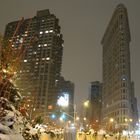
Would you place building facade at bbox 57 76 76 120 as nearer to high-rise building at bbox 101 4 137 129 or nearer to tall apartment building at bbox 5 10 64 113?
tall apartment building at bbox 5 10 64 113

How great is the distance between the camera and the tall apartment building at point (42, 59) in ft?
465

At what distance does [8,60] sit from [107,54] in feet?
501

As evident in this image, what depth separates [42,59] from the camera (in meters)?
155

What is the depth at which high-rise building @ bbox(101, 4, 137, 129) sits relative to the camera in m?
129

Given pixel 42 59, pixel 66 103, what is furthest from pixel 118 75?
pixel 66 103

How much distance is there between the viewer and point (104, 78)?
562 feet

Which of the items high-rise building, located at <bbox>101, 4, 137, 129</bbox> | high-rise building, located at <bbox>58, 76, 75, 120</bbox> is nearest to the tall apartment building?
high-rise building, located at <bbox>58, 76, 75, 120</bbox>

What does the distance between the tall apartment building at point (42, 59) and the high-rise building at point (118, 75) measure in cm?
2754

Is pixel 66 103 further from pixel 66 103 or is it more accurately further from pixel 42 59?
Answer: pixel 42 59

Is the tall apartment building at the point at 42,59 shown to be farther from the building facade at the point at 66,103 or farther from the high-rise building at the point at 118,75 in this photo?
the high-rise building at the point at 118,75

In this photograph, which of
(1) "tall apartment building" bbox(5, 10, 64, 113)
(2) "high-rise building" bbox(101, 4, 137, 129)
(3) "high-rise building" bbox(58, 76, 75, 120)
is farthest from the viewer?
(1) "tall apartment building" bbox(5, 10, 64, 113)

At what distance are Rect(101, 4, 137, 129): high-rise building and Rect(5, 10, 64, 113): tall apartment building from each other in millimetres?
27543

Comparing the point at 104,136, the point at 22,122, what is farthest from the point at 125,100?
the point at 22,122

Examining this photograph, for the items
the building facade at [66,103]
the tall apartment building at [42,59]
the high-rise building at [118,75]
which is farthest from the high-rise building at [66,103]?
the high-rise building at [118,75]
